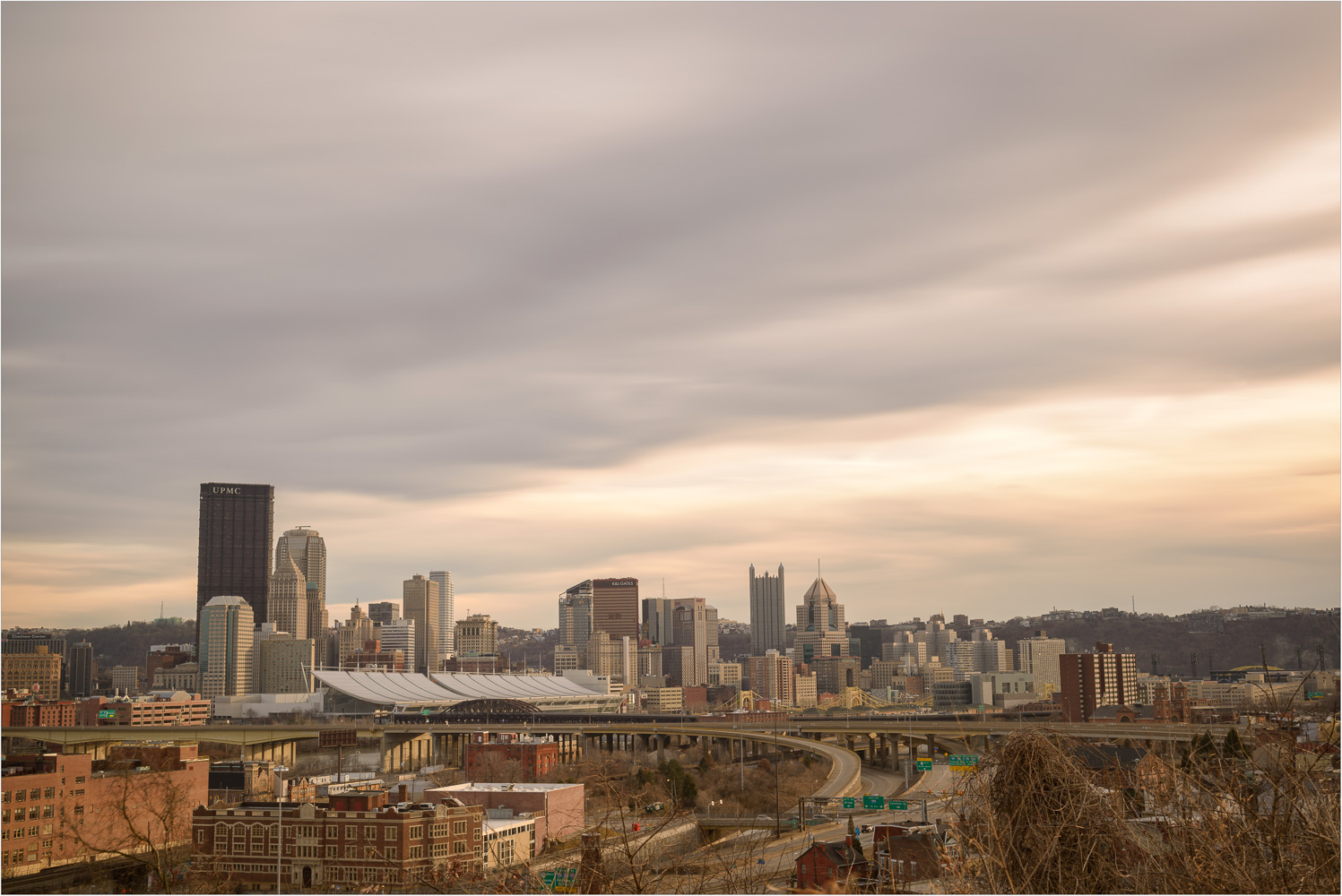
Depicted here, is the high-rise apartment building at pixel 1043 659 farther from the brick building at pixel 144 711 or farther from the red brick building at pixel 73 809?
the red brick building at pixel 73 809

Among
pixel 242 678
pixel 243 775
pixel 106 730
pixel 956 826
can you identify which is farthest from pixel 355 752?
pixel 242 678

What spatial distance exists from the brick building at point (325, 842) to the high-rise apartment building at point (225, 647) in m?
148

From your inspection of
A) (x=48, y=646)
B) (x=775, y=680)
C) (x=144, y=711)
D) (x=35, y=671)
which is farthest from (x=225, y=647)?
(x=775, y=680)

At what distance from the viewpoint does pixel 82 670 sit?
15512 cm

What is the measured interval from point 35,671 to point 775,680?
4171 inches

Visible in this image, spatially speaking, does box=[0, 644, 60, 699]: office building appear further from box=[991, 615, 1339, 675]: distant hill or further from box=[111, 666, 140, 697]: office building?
box=[991, 615, 1339, 675]: distant hill

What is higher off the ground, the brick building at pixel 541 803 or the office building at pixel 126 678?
the brick building at pixel 541 803

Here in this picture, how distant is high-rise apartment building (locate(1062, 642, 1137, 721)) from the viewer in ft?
330

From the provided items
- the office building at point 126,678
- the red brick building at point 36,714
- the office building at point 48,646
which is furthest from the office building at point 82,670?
the red brick building at point 36,714

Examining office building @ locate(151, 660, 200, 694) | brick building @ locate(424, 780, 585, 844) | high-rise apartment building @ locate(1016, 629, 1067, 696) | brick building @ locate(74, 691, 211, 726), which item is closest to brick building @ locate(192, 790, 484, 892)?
brick building @ locate(424, 780, 585, 844)

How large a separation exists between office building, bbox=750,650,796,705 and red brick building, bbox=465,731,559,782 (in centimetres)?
11554

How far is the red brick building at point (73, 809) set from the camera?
1491 inches

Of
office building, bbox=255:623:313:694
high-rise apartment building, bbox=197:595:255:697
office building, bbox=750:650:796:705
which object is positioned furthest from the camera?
office building, bbox=750:650:796:705

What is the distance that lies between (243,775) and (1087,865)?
56909mm
